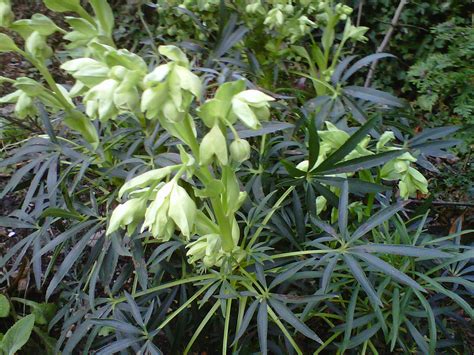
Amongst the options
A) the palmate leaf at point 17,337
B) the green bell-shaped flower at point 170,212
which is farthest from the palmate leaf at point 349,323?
the palmate leaf at point 17,337

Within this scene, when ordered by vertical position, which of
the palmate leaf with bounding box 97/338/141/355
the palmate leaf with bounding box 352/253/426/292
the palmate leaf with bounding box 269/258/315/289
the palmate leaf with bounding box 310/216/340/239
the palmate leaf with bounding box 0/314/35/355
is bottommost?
the palmate leaf with bounding box 0/314/35/355

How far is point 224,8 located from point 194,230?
2.52ft

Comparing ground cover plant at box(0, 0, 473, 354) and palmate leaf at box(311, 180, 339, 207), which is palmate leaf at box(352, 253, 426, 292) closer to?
ground cover plant at box(0, 0, 473, 354)

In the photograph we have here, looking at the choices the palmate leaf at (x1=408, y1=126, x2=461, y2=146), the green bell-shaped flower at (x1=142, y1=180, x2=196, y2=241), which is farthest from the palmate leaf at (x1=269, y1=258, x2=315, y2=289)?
the palmate leaf at (x1=408, y1=126, x2=461, y2=146)

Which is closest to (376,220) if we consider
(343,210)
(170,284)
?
(343,210)

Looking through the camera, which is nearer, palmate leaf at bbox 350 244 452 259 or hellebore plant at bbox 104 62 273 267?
hellebore plant at bbox 104 62 273 267

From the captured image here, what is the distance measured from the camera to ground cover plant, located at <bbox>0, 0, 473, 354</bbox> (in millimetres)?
721

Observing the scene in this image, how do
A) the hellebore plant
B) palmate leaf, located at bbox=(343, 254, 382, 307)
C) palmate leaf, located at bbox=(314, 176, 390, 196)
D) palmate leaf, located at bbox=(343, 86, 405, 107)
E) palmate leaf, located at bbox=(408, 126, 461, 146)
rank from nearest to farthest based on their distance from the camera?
the hellebore plant → palmate leaf, located at bbox=(343, 254, 382, 307) → palmate leaf, located at bbox=(314, 176, 390, 196) → palmate leaf, located at bbox=(408, 126, 461, 146) → palmate leaf, located at bbox=(343, 86, 405, 107)

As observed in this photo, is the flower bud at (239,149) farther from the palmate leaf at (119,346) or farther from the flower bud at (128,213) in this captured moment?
the palmate leaf at (119,346)

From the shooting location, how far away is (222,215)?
33.7 inches

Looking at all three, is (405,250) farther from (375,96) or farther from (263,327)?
(375,96)

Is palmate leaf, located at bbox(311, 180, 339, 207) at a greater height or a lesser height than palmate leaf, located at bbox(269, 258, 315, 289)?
greater

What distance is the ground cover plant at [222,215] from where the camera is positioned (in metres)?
0.72

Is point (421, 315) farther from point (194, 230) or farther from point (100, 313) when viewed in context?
point (100, 313)
